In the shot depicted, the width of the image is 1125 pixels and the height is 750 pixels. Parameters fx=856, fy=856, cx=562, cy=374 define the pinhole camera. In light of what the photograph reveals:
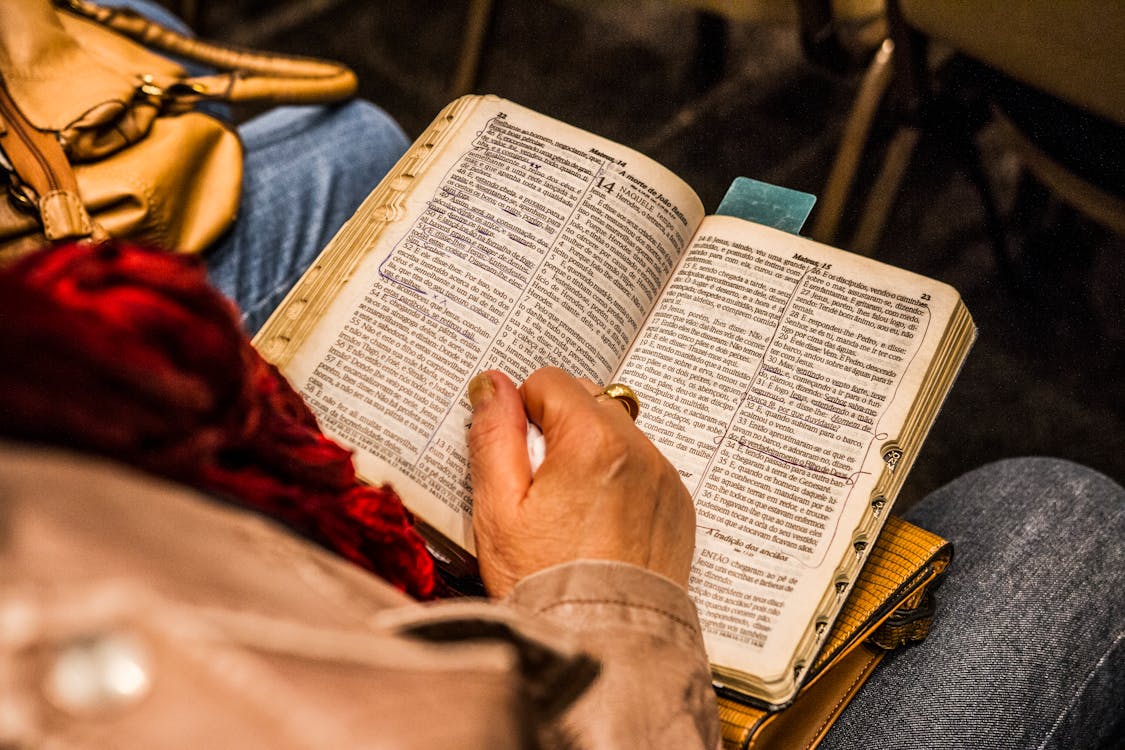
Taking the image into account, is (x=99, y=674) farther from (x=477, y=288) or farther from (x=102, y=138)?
(x=102, y=138)

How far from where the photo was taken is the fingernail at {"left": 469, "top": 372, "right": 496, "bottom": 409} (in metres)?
0.54

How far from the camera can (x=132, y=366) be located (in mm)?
289

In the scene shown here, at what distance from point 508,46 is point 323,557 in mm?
1226

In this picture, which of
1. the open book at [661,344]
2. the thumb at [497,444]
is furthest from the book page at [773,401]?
the thumb at [497,444]

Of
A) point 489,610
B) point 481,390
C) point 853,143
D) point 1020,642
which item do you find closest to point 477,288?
point 481,390

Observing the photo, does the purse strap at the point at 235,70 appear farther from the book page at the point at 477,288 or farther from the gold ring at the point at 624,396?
the gold ring at the point at 624,396

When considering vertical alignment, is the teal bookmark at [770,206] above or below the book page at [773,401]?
above

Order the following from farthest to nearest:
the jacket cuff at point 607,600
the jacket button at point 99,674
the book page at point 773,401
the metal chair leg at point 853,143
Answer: the metal chair leg at point 853,143, the book page at point 773,401, the jacket cuff at point 607,600, the jacket button at point 99,674

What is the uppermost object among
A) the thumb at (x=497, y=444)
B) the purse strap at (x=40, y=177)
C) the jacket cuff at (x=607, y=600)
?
the purse strap at (x=40, y=177)

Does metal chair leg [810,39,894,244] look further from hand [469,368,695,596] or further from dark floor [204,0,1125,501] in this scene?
hand [469,368,695,596]

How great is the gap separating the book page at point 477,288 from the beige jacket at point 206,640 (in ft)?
0.76

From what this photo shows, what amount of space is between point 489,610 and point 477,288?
33cm

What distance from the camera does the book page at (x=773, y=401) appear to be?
1.78 ft

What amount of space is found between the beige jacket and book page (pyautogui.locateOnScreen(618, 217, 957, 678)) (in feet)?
0.78
